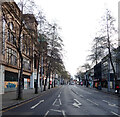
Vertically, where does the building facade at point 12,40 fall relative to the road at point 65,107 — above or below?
above

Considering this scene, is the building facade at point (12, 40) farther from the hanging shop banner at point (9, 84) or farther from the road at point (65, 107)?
the road at point (65, 107)

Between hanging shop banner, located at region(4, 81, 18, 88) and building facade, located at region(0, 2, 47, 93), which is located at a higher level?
building facade, located at region(0, 2, 47, 93)

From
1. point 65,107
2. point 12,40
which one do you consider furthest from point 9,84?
point 65,107

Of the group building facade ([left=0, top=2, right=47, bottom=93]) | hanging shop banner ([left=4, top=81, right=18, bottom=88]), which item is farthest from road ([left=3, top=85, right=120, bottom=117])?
hanging shop banner ([left=4, top=81, right=18, bottom=88])

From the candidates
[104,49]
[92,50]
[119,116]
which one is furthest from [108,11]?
[119,116]

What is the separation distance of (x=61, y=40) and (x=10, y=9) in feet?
84.0

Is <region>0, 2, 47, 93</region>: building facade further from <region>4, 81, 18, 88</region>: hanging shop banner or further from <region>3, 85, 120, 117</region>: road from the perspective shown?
<region>3, 85, 120, 117</region>: road

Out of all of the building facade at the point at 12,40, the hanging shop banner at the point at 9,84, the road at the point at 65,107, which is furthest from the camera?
the hanging shop banner at the point at 9,84

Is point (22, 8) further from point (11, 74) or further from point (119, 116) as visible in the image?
point (11, 74)

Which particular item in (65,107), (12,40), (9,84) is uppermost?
(12,40)

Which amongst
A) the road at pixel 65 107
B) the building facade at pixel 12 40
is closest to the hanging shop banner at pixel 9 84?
the building facade at pixel 12 40

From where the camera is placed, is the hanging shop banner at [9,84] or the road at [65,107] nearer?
the road at [65,107]

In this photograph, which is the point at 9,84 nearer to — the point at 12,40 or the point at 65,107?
the point at 12,40

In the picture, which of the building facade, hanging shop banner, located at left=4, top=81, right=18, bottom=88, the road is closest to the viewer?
the road
